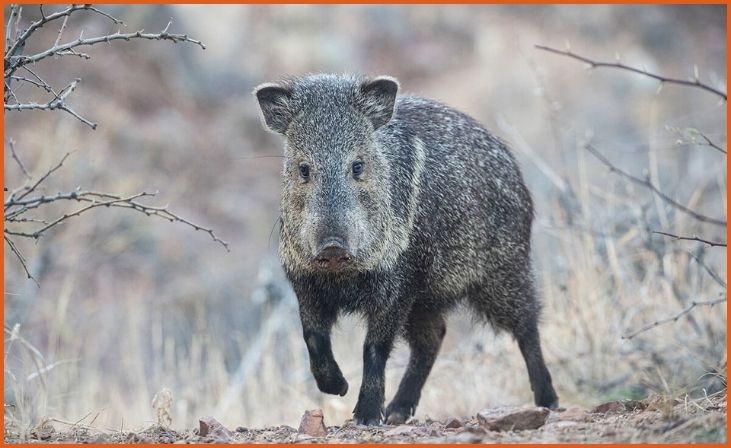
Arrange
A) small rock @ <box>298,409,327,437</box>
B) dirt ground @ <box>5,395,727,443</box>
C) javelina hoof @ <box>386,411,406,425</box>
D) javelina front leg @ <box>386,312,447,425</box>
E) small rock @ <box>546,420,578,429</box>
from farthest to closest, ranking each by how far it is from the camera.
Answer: javelina front leg @ <box>386,312,447,425</box> → javelina hoof @ <box>386,411,406,425</box> → small rock @ <box>298,409,327,437</box> → small rock @ <box>546,420,578,429</box> → dirt ground @ <box>5,395,727,443</box>

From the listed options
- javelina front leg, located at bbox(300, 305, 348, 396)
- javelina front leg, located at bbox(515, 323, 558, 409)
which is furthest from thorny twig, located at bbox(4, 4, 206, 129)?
javelina front leg, located at bbox(515, 323, 558, 409)

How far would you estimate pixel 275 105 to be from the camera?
17.6 ft

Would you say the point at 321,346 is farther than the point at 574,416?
Yes

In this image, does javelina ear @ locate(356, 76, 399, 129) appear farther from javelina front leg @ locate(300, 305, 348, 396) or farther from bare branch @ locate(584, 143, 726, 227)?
bare branch @ locate(584, 143, 726, 227)

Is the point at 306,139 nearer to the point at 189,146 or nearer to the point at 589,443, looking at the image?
the point at 589,443

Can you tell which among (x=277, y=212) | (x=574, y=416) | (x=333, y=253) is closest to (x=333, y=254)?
(x=333, y=253)

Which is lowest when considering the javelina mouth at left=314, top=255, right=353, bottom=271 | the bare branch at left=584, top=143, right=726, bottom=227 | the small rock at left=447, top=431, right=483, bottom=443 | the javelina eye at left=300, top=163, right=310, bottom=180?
the small rock at left=447, top=431, right=483, bottom=443

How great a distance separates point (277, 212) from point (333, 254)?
13012 mm

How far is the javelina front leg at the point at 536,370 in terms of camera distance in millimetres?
6184

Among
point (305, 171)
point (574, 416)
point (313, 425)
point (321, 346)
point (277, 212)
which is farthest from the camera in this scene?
point (277, 212)

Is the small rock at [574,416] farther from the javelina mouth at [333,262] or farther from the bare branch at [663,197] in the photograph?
the javelina mouth at [333,262]

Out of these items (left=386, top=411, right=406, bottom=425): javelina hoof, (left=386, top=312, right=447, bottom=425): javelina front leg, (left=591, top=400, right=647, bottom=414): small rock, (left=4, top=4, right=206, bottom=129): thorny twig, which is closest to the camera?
(left=4, top=4, right=206, bottom=129): thorny twig

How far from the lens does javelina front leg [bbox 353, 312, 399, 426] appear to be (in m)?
5.11

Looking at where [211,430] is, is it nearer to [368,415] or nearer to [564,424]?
[368,415]
